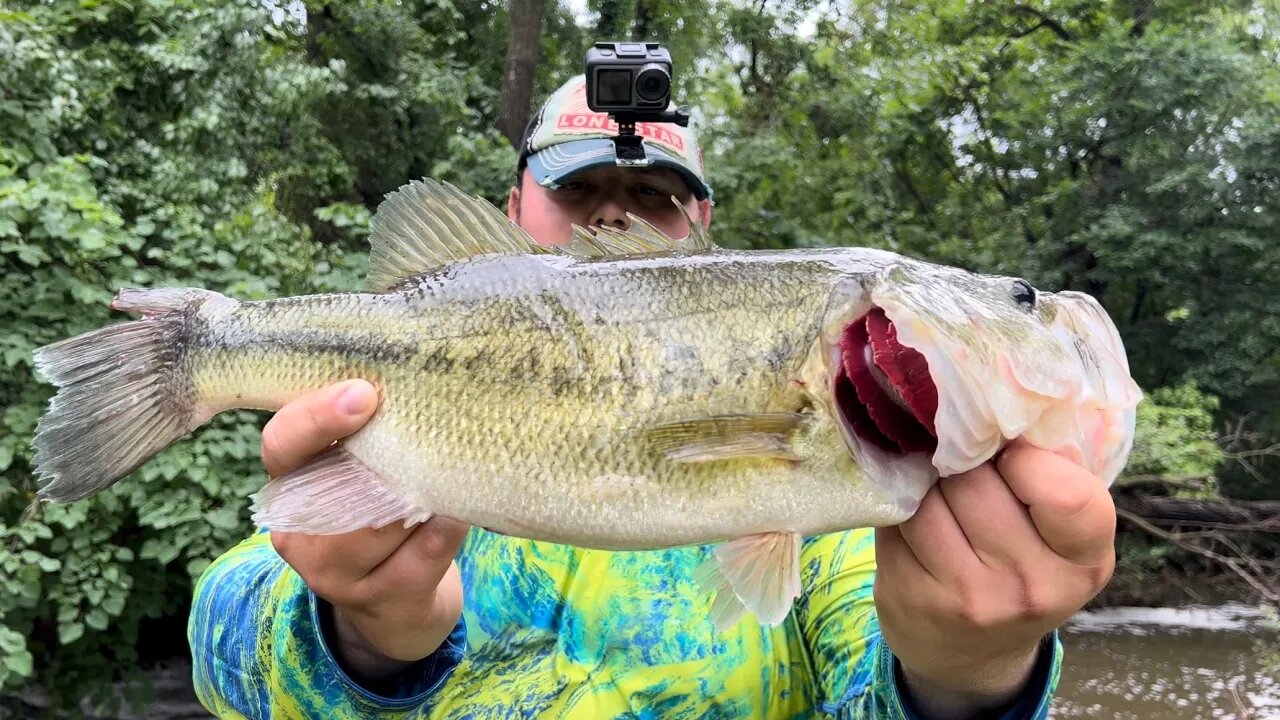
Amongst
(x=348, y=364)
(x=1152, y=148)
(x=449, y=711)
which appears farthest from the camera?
(x=1152, y=148)

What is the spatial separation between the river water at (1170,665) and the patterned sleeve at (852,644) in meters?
5.99

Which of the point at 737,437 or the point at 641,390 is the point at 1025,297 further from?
the point at 641,390

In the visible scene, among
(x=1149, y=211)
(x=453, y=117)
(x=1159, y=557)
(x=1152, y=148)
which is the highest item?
(x=453, y=117)

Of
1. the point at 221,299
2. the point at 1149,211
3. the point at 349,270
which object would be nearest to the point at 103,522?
the point at 349,270

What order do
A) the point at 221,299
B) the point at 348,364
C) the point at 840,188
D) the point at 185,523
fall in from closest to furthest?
the point at 348,364 < the point at 221,299 < the point at 185,523 < the point at 840,188

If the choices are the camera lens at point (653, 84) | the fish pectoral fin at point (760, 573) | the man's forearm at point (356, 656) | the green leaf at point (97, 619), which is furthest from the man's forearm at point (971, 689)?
the green leaf at point (97, 619)

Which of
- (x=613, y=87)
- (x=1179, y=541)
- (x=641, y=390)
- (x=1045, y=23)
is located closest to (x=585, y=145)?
(x=613, y=87)

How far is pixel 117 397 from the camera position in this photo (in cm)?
138

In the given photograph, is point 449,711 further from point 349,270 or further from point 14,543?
point 349,270

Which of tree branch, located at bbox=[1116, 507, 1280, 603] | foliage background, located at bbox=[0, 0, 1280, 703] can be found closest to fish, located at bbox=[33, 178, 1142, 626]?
foliage background, located at bbox=[0, 0, 1280, 703]

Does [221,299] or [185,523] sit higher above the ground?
[221,299]

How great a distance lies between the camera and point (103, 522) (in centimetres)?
360

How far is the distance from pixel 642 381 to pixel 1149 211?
12011 mm

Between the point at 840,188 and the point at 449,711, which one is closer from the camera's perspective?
the point at 449,711
